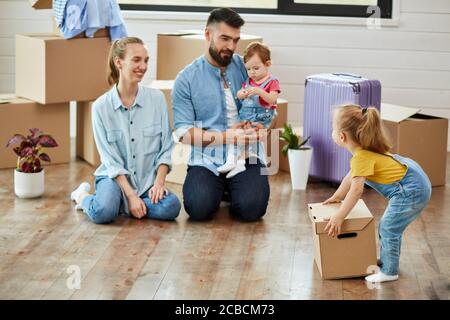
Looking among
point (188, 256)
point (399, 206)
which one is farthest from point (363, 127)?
point (188, 256)

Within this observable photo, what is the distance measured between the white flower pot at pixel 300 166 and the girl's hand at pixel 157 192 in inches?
36.2

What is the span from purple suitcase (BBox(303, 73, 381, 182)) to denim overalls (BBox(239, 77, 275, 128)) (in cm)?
61

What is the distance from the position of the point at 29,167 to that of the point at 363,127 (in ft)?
6.27

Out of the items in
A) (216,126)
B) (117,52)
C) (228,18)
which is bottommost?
(216,126)

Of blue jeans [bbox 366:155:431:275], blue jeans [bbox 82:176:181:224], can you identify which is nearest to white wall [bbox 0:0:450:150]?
blue jeans [bbox 82:176:181:224]

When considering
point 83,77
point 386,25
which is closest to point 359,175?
point 83,77

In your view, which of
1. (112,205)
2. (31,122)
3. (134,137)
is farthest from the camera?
(31,122)

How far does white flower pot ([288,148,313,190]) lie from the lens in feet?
15.2

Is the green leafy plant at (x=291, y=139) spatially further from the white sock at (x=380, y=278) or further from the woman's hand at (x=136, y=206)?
the white sock at (x=380, y=278)

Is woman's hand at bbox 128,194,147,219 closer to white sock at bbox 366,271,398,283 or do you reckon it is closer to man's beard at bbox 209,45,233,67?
man's beard at bbox 209,45,233,67

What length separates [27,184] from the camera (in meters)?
4.32

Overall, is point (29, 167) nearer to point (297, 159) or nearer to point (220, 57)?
point (220, 57)
